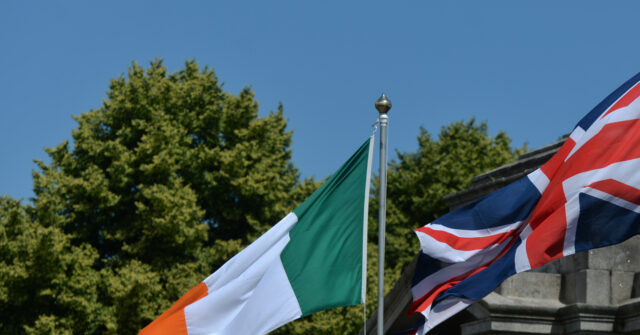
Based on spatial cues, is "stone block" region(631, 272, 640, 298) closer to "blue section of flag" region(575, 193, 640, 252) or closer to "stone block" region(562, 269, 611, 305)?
"stone block" region(562, 269, 611, 305)

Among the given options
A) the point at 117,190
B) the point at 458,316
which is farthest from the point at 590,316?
the point at 117,190

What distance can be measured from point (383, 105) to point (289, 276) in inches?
75.3

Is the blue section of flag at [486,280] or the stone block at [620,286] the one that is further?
the stone block at [620,286]

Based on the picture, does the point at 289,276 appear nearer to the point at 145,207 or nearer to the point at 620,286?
the point at 620,286

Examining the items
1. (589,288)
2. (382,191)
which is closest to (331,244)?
(382,191)

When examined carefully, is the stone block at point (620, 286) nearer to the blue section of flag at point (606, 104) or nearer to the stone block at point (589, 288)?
the stone block at point (589, 288)

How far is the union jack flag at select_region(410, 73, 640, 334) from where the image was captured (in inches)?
359

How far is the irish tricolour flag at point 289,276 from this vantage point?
31.0ft

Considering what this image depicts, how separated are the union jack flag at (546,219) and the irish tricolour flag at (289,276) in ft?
2.58

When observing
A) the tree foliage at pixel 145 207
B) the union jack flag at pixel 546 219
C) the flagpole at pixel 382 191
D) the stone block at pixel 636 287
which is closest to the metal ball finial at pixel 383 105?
the flagpole at pixel 382 191

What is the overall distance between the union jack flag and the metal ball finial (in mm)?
1364

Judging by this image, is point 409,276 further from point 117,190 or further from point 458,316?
point 117,190

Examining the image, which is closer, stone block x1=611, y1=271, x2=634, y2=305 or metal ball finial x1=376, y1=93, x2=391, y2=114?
metal ball finial x1=376, y1=93, x2=391, y2=114

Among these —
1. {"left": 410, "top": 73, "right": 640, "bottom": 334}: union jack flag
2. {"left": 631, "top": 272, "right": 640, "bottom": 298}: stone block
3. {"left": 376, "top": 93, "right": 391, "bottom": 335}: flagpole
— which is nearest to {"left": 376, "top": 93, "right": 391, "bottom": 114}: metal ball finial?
{"left": 376, "top": 93, "right": 391, "bottom": 335}: flagpole
